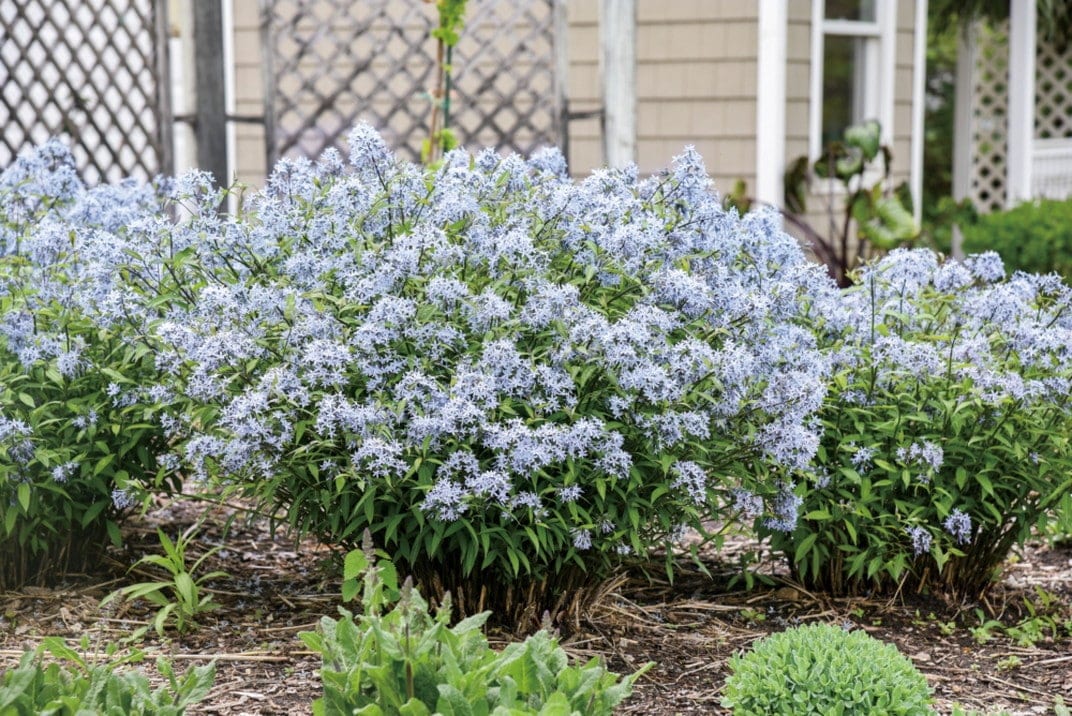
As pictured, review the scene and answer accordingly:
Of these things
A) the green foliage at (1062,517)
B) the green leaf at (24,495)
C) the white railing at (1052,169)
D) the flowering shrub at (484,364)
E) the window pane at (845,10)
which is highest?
the window pane at (845,10)

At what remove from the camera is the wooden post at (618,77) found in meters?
7.42

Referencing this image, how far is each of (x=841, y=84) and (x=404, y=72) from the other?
3.18 meters

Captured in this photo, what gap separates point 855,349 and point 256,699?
1701 mm

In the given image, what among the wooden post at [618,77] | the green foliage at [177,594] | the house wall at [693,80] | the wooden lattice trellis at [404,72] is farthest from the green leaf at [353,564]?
the house wall at [693,80]

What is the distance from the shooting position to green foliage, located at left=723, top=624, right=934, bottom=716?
254cm

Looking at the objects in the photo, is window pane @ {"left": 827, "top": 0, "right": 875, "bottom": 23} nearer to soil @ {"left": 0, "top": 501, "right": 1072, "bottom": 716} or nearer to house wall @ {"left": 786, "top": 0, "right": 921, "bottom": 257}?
house wall @ {"left": 786, "top": 0, "right": 921, "bottom": 257}

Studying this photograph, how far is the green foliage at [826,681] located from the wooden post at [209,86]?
5083 millimetres

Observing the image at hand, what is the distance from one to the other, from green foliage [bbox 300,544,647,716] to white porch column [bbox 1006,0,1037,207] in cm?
971

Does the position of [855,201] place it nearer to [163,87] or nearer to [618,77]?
[618,77]

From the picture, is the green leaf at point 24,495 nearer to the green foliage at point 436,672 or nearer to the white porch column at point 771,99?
the green foliage at point 436,672

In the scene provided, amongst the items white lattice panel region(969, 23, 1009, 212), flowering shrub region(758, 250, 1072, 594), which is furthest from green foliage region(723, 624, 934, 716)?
white lattice panel region(969, 23, 1009, 212)

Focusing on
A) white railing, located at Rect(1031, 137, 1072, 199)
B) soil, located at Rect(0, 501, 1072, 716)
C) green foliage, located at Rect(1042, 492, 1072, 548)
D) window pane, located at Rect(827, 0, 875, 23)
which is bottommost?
soil, located at Rect(0, 501, 1072, 716)

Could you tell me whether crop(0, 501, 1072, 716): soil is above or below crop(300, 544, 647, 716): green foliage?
below

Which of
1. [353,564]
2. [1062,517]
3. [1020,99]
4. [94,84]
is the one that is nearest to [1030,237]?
[1020,99]
